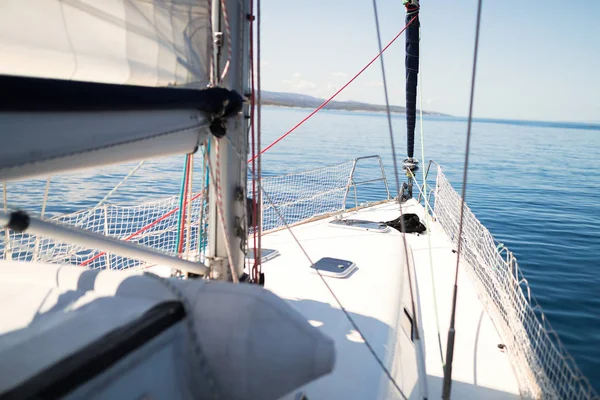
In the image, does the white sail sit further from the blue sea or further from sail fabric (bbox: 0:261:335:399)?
the blue sea

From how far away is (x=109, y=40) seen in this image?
1.87 meters

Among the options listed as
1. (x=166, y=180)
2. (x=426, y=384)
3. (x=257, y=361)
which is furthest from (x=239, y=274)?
(x=166, y=180)

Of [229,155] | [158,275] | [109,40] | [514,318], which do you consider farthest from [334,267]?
[109,40]

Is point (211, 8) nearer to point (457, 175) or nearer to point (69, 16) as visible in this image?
point (69, 16)

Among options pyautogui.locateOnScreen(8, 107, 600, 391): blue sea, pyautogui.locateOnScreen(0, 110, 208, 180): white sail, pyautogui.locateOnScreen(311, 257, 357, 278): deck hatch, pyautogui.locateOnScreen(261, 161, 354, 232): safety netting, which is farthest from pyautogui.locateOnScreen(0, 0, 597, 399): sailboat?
pyautogui.locateOnScreen(261, 161, 354, 232): safety netting

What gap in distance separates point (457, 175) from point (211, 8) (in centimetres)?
1981

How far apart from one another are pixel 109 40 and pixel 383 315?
2773 mm

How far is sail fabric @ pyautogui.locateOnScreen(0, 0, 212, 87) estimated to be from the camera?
1.64 metres

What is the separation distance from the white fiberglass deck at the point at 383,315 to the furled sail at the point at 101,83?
5.58 feet

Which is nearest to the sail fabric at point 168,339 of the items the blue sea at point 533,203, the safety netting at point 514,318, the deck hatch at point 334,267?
the safety netting at point 514,318

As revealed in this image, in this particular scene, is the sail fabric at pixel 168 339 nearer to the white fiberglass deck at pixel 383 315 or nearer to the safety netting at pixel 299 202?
the white fiberglass deck at pixel 383 315

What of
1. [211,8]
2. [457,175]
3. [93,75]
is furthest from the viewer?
[457,175]

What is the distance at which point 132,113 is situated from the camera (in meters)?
1.59

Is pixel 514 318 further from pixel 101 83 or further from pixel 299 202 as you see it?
pixel 299 202
